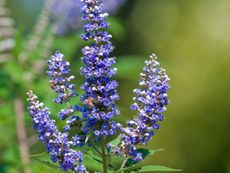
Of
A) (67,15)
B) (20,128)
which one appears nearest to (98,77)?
(20,128)

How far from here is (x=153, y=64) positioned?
3.08 metres

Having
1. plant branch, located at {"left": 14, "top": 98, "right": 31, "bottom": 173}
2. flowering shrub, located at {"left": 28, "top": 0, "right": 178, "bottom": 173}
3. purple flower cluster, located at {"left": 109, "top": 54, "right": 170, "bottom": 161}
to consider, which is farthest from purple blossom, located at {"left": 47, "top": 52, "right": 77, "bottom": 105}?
plant branch, located at {"left": 14, "top": 98, "right": 31, "bottom": 173}

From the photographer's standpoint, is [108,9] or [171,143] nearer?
[108,9]

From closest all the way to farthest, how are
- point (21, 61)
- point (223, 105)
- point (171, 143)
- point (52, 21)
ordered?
point (21, 61), point (52, 21), point (223, 105), point (171, 143)

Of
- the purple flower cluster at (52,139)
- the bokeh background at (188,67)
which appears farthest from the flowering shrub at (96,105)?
the bokeh background at (188,67)

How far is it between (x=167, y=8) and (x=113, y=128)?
19.6m

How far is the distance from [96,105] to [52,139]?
23 centimetres

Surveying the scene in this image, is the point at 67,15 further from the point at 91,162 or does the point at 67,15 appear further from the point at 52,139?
the point at 52,139

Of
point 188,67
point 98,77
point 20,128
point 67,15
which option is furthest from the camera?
point 188,67

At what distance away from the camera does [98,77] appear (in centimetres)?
292

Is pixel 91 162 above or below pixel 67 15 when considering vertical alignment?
below

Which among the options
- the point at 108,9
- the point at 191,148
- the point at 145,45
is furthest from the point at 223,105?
A: the point at 108,9

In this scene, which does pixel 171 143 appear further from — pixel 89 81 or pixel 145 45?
pixel 89 81

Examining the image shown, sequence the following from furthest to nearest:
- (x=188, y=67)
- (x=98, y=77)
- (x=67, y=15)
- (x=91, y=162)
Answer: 1. (x=188, y=67)
2. (x=67, y=15)
3. (x=91, y=162)
4. (x=98, y=77)
